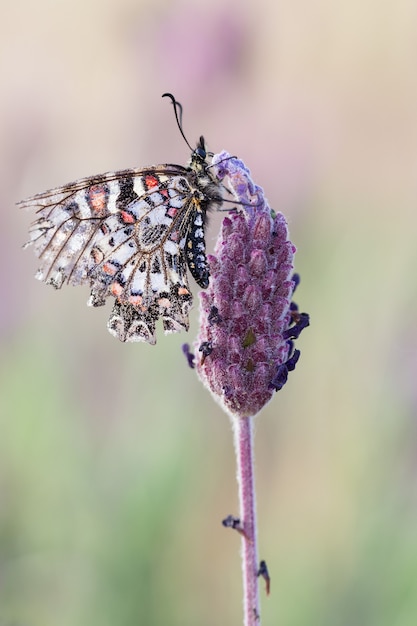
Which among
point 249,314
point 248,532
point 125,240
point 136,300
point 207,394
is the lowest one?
point 248,532

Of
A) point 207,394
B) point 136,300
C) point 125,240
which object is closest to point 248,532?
point 136,300

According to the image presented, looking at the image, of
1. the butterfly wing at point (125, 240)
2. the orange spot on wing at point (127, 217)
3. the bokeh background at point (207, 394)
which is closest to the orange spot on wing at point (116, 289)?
the butterfly wing at point (125, 240)

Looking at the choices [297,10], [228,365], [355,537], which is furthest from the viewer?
[297,10]

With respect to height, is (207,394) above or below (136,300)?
above

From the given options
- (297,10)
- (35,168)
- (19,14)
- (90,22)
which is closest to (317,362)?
(35,168)

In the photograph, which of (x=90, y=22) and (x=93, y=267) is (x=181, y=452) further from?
(x=90, y=22)

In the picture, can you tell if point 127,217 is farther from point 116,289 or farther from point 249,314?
point 249,314

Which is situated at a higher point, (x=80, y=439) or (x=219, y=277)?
(x=80, y=439)

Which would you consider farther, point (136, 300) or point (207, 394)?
point (207, 394)

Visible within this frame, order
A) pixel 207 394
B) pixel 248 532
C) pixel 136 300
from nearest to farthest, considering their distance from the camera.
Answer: pixel 248 532, pixel 136 300, pixel 207 394
